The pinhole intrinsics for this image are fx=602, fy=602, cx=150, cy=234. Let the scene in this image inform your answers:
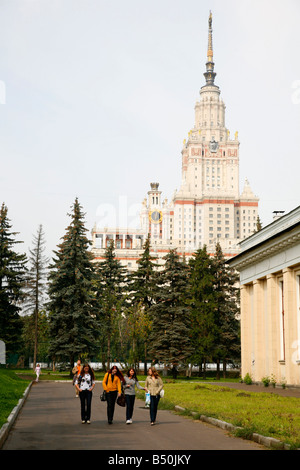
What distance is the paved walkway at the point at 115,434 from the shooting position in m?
11.8

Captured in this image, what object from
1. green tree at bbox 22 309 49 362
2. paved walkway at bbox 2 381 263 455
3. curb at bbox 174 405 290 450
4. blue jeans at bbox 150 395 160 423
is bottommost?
paved walkway at bbox 2 381 263 455

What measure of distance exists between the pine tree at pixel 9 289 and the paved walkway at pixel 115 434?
3666 centimetres

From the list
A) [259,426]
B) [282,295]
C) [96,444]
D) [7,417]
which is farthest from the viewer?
[282,295]

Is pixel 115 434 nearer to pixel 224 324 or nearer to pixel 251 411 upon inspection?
pixel 251 411

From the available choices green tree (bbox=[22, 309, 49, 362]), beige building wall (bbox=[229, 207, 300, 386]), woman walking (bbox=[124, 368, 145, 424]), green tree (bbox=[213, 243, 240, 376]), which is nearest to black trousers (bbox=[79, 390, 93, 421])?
woman walking (bbox=[124, 368, 145, 424])

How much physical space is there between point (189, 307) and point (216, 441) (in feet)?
159

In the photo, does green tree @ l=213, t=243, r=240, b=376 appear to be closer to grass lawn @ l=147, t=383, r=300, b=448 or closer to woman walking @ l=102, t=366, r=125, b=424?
grass lawn @ l=147, t=383, r=300, b=448

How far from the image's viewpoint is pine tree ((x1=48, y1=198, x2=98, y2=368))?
52781 mm

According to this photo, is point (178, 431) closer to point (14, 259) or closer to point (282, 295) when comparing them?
point (282, 295)

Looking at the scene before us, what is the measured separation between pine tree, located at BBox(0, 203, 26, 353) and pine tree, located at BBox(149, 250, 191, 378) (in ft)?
43.3

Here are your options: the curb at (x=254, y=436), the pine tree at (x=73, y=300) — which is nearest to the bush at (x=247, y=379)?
the pine tree at (x=73, y=300)

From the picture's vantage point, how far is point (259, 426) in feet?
46.8

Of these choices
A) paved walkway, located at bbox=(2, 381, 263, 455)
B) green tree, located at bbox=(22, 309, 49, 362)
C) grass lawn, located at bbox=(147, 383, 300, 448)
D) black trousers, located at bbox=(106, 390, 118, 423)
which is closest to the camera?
paved walkway, located at bbox=(2, 381, 263, 455)
